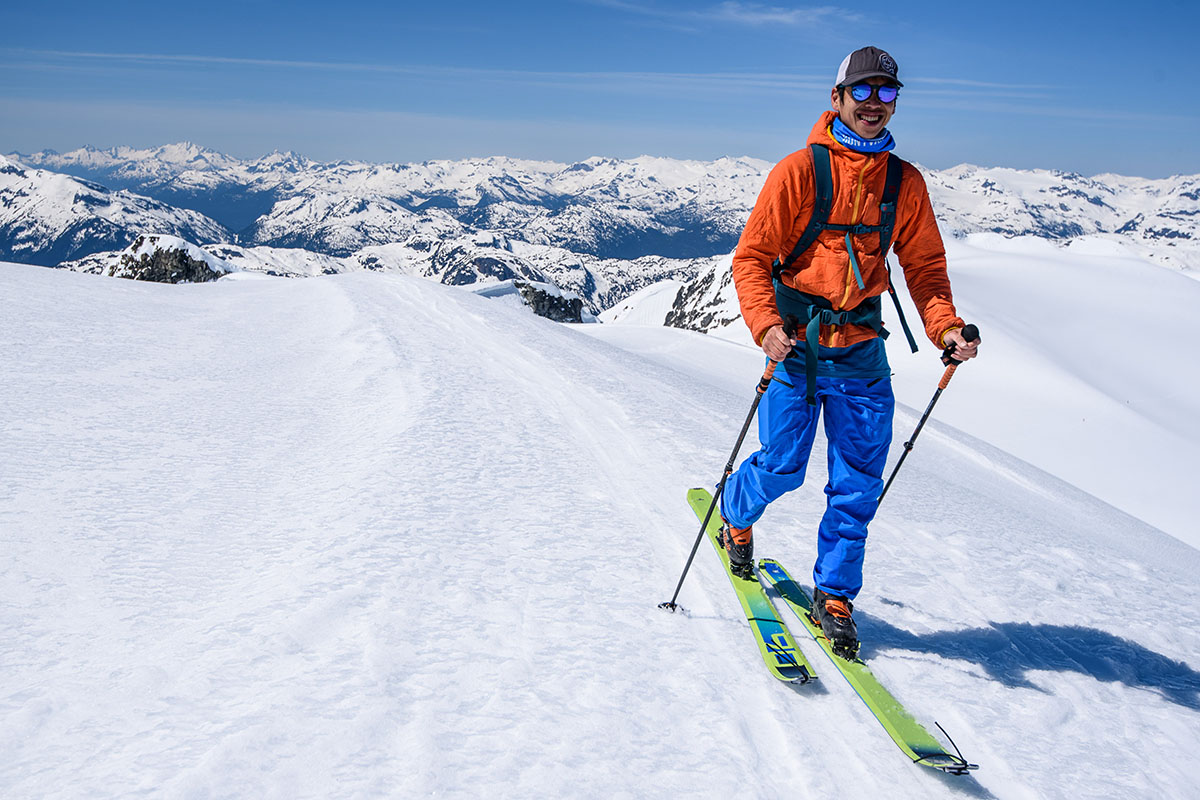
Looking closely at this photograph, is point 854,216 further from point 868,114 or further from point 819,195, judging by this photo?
point 868,114

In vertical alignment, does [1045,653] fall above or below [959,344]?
below

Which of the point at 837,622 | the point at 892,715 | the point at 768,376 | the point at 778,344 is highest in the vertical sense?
the point at 778,344

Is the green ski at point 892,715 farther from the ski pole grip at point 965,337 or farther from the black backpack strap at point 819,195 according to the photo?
the black backpack strap at point 819,195

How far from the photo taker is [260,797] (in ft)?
8.87

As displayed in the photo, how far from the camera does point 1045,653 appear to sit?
482 cm

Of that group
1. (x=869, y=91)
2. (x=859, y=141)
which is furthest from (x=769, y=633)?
(x=869, y=91)

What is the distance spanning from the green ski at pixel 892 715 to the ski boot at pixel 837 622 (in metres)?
0.05

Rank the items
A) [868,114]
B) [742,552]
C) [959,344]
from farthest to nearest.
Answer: [742,552] < [959,344] < [868,114]

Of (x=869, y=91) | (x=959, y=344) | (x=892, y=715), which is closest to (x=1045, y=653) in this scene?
(x=892, y=715)

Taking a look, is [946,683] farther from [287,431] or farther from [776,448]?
A: [287,431]

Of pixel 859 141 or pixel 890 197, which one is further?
pixel 890 197

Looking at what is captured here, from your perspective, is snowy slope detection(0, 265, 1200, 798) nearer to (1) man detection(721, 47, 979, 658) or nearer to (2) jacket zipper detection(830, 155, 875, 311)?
(1) man detection(721, 47, 979, 658)

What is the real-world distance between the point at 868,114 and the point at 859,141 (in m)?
0.17

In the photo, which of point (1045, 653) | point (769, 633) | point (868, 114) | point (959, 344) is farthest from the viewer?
point (1045, 653)
